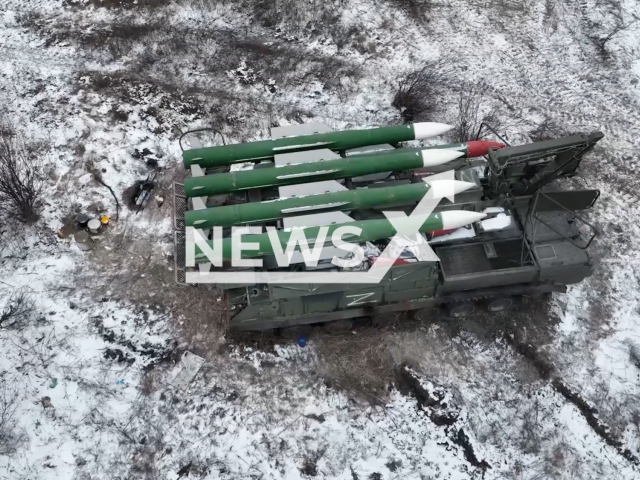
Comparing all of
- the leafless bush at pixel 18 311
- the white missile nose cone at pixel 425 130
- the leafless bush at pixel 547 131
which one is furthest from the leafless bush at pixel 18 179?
the leafless bush at pixel 547 131

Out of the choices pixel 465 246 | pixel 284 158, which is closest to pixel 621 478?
pixel 465 246

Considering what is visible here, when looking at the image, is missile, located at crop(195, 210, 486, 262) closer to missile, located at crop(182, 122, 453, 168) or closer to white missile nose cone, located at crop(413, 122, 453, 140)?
missile, located at crop(182, 122, 453, 168)

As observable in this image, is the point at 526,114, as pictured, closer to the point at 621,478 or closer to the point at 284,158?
the point at 284,158

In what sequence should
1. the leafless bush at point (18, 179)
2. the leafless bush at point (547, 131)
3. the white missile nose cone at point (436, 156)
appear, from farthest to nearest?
1. the leafless bush at point (547, 131)
2. the leafless bush at point (18, 179)
3. the white missile nose cone at point (436, 156)

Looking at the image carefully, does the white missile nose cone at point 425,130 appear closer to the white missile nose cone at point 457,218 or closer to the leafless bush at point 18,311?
the white missile nose cone at point 457,218

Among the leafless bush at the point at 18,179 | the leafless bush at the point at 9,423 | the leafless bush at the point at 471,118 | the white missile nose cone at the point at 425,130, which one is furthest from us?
the leafless bush at the point at 471,118

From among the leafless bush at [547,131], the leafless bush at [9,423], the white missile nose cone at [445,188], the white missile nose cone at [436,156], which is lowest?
the leafless bush at [9,423]

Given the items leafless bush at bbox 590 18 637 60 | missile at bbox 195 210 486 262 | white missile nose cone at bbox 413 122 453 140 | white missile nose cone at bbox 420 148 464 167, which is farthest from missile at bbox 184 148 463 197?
leafless bush at bbox 590 18 637 60

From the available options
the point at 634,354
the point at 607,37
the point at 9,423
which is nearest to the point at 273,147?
the point at 9,423
